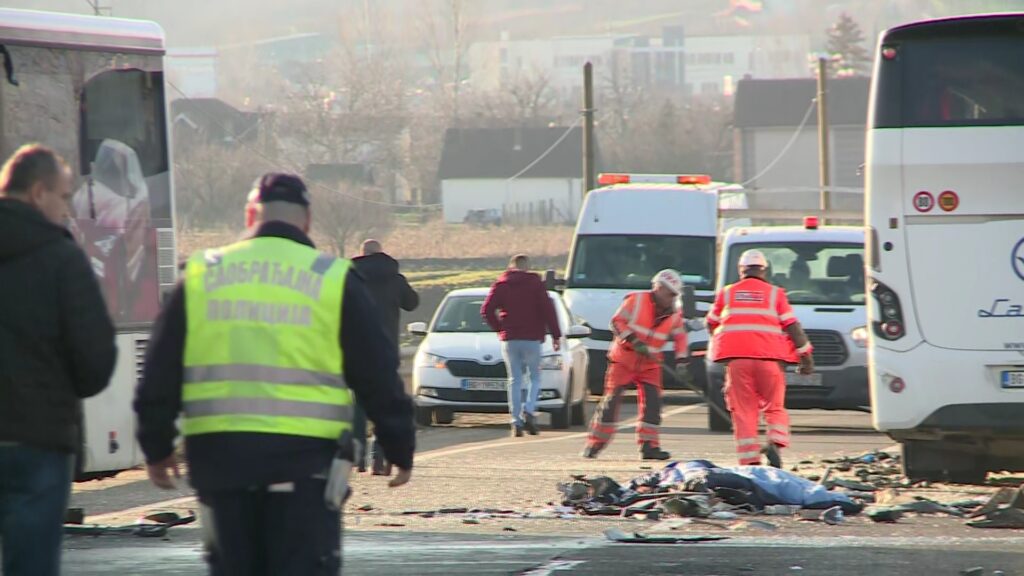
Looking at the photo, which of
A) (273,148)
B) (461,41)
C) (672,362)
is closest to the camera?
(672,362)

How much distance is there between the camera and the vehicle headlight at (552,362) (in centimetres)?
1920

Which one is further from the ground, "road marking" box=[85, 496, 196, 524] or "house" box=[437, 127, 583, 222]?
"house" box=[437, 127, 583, 222]

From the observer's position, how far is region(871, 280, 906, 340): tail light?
11398 mm

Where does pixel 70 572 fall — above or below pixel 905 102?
below

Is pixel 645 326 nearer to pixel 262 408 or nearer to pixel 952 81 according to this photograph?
pixel 952 81

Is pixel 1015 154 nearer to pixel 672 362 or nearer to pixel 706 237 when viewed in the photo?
pixel 672 362

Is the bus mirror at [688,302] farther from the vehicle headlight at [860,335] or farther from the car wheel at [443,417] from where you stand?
the car wheel at [443,417]

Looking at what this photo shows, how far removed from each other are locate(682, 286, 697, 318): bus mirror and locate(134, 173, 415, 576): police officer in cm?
1265

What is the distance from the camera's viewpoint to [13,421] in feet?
18.3

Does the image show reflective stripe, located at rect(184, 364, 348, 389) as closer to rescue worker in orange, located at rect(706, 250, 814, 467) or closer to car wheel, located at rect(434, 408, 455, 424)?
rescue worker in orange, located at rect(706, 250, 814, 467)

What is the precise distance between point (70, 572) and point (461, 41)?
13382 centimetres

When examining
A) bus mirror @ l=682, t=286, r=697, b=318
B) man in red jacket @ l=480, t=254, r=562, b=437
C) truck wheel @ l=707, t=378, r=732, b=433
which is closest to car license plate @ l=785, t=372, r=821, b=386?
truck wheel @ l=707, t=378, r=732, b=433

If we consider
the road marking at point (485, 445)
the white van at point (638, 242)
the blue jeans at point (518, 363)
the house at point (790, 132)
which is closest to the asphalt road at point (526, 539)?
the road marking at point (485, 445)

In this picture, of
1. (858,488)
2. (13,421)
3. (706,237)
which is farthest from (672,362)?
(13,421)
